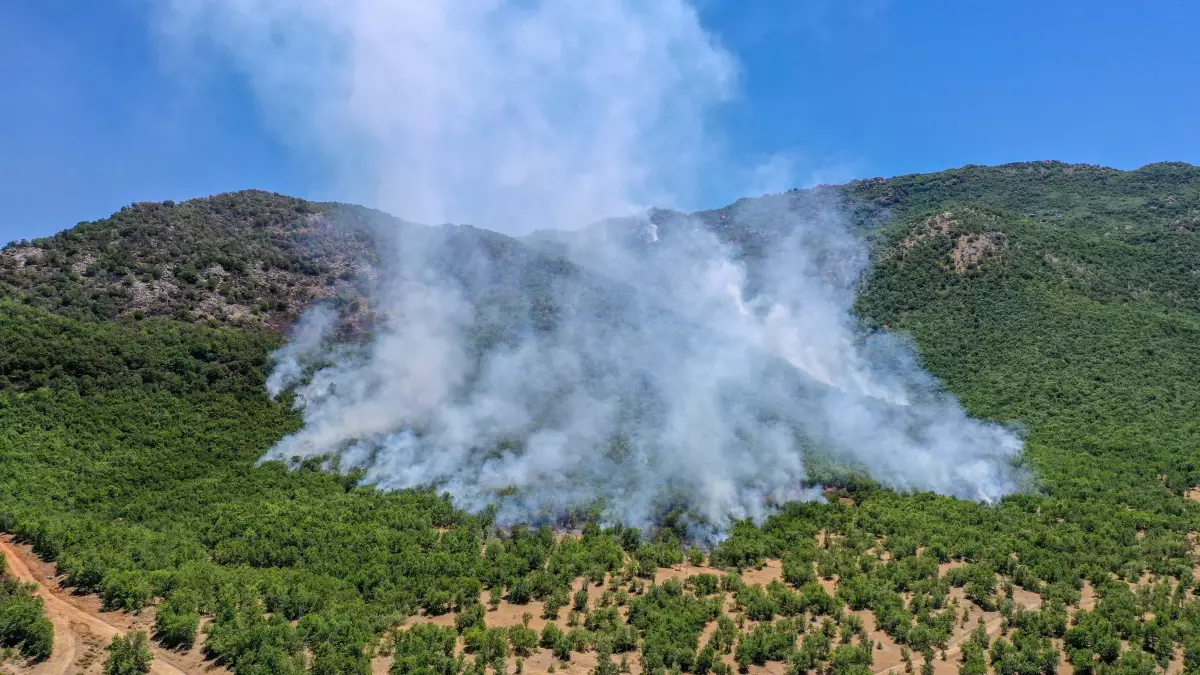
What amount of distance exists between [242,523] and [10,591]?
730 centimetres

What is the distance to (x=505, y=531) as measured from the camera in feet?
82.2

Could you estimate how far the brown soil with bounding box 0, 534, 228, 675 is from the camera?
46.8 feet

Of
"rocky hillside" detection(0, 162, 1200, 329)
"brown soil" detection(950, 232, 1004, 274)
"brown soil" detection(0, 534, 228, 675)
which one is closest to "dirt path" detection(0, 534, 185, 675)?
"brown soil" detection(0, 534, 228, 675)

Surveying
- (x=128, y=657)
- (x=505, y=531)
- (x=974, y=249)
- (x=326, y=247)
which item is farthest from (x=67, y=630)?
(x=974, y=249)

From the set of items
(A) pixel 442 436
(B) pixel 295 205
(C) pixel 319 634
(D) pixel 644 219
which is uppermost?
(D) pixel 644 219

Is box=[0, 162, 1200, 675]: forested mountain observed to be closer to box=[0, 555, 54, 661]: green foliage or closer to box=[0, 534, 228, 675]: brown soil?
box=[0, 555, 54, 661]: green foliage

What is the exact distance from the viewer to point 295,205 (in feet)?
Answer: 194

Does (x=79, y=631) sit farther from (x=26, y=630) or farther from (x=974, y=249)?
(x=974, y=249)

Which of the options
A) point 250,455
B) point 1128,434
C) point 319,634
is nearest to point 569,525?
point 319,634

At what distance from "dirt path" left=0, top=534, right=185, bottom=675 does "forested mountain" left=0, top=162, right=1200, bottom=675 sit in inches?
24.5

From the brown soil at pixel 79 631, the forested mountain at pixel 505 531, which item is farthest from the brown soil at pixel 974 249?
the brown soil at pixel 79 631

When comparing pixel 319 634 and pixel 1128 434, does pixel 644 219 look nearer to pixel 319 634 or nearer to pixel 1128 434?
pixel 1128 434

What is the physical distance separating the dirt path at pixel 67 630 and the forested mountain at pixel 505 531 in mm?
622

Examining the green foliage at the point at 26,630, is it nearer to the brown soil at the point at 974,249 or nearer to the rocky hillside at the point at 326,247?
the rocky hillside at the point at 326,247
